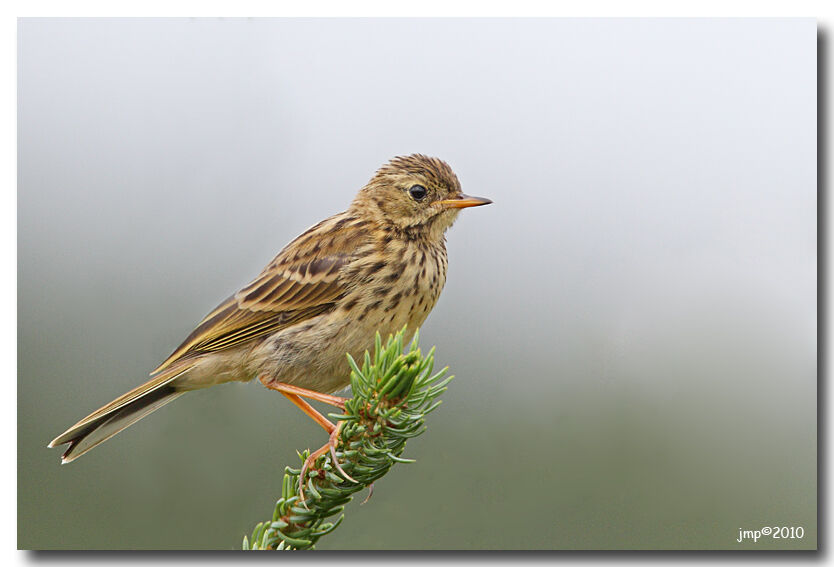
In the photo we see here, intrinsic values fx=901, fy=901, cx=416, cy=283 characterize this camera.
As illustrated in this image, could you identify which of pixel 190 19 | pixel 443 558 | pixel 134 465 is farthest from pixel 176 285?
pixel 443 558

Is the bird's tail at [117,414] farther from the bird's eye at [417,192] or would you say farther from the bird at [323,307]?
the bird's eye at [417,192]

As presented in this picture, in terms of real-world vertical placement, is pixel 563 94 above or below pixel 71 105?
below

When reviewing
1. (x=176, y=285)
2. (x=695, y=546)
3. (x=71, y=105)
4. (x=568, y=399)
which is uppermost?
(x=71, y=105)

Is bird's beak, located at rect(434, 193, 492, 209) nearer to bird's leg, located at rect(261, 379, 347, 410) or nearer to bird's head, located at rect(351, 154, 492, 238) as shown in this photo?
bird's head, located at rect(351, 154, 492, 238)

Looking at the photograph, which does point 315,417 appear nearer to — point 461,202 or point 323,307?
point 323,307

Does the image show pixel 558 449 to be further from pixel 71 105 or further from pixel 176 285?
pixel 71 105

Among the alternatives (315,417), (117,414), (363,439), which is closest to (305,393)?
(315,417)
